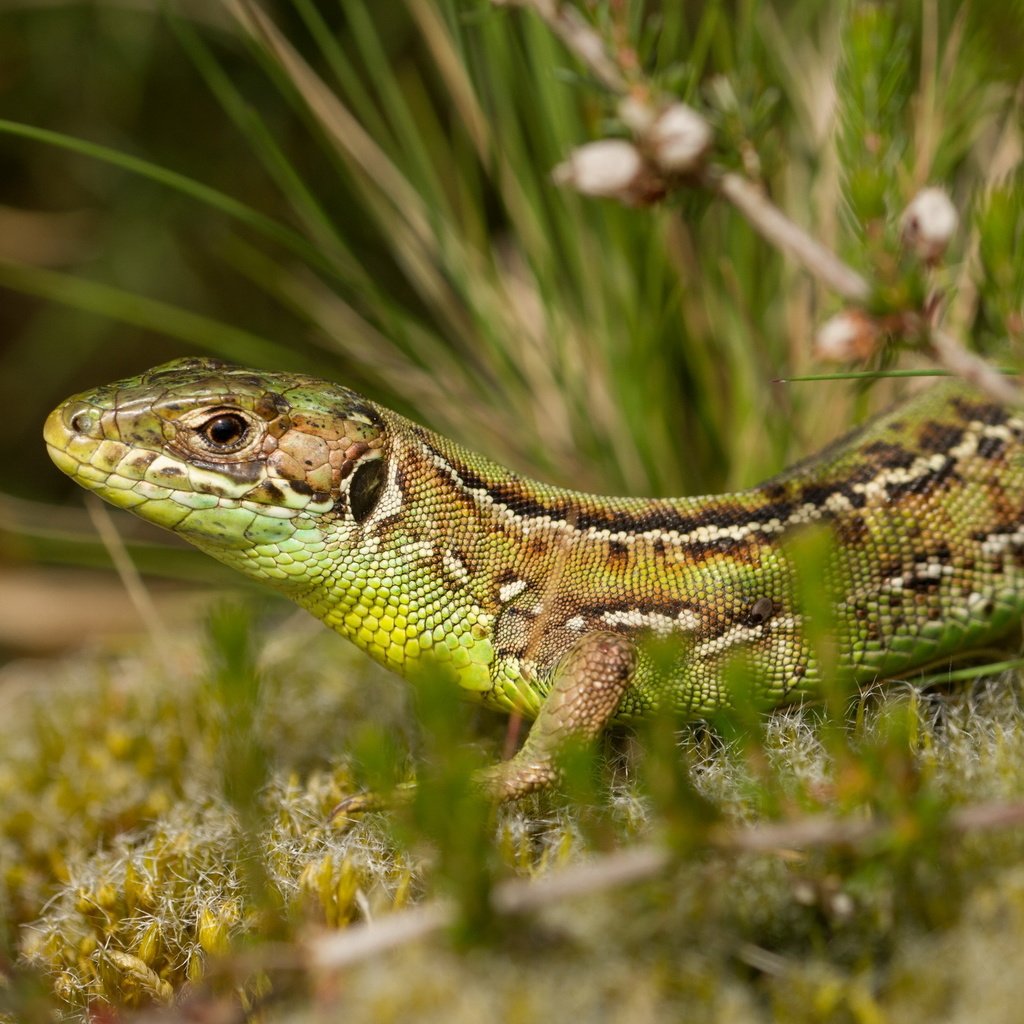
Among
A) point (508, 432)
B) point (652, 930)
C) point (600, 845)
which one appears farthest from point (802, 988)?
point (508, 432)

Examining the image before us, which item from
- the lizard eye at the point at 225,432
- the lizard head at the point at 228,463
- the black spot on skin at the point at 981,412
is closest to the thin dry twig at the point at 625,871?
the lizard head at the point at 228,463

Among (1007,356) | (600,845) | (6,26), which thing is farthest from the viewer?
(6,26)

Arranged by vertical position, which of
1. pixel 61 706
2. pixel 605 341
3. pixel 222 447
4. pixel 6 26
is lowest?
pixel 61 706

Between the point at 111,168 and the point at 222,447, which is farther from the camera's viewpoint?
the point at 111,168

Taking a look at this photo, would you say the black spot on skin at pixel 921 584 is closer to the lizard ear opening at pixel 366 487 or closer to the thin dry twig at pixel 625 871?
the thin dry twig at pixel 625 871

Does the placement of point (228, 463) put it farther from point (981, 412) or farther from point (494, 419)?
point (981, 412)

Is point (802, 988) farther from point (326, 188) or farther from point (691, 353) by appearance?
point (326, 188)

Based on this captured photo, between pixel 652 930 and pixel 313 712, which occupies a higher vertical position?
pixel 652 930
